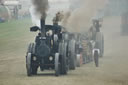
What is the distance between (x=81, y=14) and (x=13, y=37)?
1617 centimetres

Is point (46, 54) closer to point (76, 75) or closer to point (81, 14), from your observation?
point (76, 75)

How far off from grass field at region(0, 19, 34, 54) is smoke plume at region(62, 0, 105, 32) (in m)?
5.63

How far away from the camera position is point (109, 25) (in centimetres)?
5847

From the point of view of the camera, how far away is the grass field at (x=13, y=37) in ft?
138

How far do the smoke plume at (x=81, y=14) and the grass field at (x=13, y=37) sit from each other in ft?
18.5

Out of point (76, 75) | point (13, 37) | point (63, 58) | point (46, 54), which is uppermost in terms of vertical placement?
point (46, 54)

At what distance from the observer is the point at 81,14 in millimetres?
37406

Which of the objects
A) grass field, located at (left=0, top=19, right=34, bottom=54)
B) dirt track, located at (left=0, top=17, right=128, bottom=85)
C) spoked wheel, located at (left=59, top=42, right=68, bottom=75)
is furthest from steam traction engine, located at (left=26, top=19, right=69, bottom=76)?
grass field, located at (left=0, top=19, right=34, bottom=54)

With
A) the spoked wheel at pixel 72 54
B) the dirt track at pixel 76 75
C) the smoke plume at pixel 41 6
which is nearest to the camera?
the dirt track at pixel 76 75

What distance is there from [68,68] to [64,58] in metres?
1.98

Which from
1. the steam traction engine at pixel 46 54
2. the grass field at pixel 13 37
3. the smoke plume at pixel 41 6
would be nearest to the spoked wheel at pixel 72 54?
the steam traction engine at pixel 46 54

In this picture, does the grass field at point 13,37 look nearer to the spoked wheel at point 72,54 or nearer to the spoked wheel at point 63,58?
the spoked wheel at point 72,54

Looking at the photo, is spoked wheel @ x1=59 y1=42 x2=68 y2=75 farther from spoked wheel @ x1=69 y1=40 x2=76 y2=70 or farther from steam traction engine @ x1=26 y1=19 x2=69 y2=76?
spoked wheel @ x1=69 y1=40 x2=76 y2=70

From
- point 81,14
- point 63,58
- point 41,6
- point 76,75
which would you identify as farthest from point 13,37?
point 76,75
